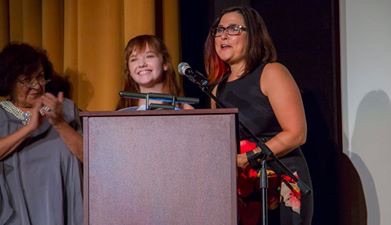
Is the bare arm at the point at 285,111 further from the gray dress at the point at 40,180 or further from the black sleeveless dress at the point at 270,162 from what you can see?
the gray dress at the point at 40,180

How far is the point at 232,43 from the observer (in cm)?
213

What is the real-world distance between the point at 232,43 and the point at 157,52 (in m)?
0.27

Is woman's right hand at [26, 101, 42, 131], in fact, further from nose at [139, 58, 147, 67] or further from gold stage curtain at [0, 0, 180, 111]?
gold stage curtain at [0, 0, 180, 111]

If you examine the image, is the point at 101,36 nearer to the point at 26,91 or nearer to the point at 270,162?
the point at 26,91

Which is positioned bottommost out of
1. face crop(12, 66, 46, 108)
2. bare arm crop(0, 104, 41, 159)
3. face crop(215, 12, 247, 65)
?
bare arm crop(0, 104, 41, 159)

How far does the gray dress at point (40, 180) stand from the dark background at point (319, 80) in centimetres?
63

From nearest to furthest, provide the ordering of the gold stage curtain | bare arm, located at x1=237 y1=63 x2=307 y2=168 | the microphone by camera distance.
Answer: the microphone
bare arm, located at x1=237 y1=63 x2=307 y2=168
the gold stage curtain

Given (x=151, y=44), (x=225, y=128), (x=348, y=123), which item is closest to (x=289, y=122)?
(x=225, y=128)

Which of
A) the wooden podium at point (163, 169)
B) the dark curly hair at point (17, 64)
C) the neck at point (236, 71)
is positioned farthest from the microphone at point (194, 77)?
the dark curly hair at point (17, 64)

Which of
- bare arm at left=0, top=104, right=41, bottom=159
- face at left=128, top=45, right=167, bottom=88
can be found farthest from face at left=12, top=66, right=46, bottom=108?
face at left=128, top=45, right=167, bottom=88

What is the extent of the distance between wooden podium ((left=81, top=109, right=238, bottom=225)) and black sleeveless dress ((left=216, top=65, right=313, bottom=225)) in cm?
41

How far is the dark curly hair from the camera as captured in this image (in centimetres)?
235

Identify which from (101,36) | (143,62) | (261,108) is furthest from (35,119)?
(261,108)

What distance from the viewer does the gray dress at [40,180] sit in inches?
88.2
